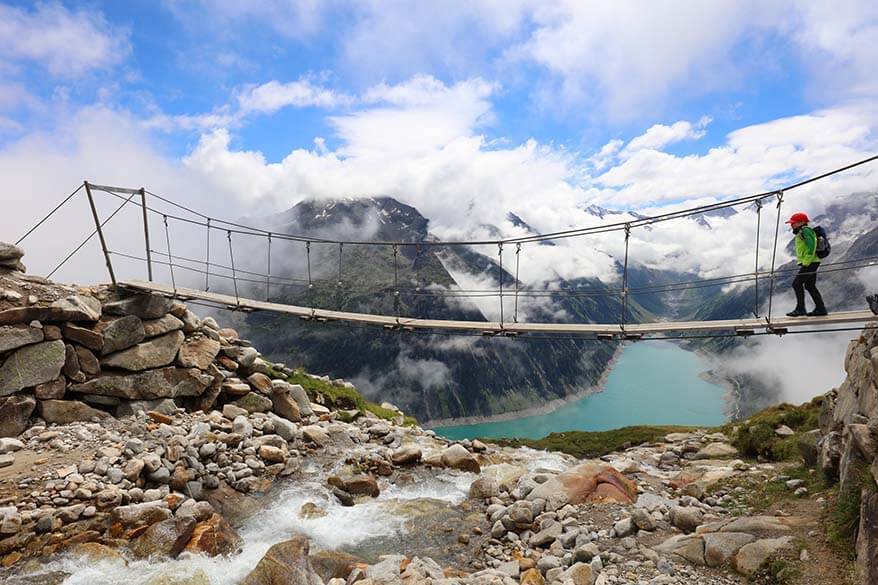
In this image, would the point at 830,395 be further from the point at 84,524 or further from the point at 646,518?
the point at 84,524

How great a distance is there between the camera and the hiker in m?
9.33

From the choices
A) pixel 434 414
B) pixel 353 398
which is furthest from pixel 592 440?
pixel 434 414

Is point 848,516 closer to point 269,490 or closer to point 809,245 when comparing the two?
point 809,245

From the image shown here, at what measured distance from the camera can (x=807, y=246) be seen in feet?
30.8

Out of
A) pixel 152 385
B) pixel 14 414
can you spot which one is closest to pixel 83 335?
pixel 152 385

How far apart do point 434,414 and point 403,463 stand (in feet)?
480

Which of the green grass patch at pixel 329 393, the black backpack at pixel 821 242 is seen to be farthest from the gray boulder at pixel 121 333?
the black backpack at pixel 821 242

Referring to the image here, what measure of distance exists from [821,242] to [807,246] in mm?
232

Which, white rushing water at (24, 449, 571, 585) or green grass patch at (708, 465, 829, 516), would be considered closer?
white rushing water at (24, 449, 571, 585)

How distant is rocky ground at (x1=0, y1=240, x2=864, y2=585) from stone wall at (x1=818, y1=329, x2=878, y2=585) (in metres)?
0.60

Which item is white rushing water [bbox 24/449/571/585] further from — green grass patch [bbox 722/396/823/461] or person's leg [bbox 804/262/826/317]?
person's leg [bbox 804/262/826/317]

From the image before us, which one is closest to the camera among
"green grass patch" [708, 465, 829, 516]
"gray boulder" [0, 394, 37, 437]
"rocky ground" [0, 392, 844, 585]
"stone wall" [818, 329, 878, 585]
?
"stone wall" [818, 329, 878, 585]

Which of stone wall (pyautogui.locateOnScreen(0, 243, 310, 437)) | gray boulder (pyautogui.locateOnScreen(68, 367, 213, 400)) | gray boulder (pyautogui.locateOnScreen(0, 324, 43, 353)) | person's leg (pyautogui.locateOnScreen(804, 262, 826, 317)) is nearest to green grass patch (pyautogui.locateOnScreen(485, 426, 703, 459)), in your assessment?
stone wall (pyautogui.locateOnScreen(0, 243, 310, 437))

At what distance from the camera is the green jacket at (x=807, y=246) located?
30.5 feet
